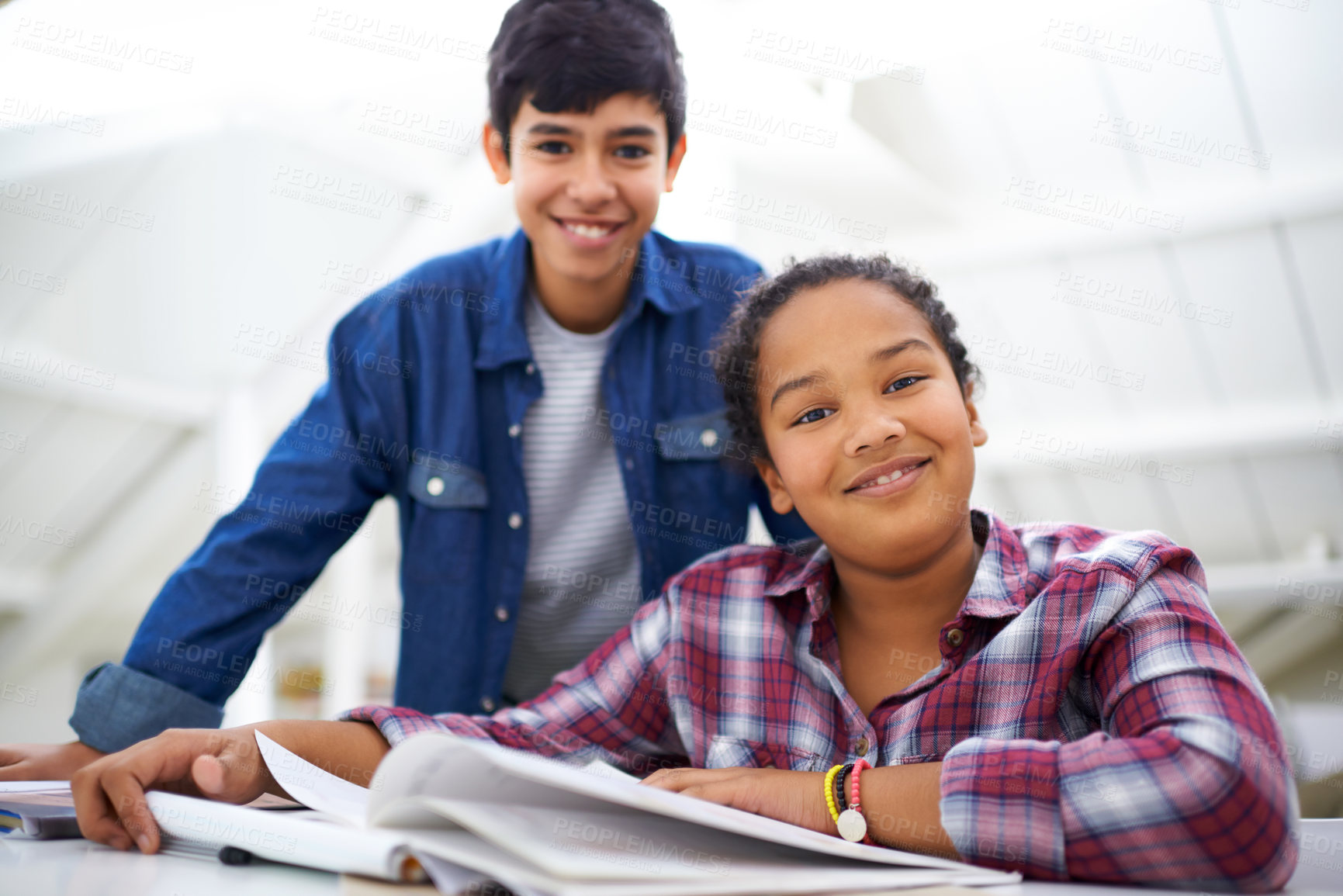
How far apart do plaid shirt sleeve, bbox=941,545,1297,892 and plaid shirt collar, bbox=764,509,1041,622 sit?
22cm

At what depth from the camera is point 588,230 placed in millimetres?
1617

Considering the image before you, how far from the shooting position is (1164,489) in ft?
16.2

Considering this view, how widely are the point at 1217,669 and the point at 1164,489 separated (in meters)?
4.57

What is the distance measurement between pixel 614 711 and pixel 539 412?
26.4 inches

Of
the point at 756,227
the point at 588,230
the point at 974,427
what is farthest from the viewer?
the point at 756,227

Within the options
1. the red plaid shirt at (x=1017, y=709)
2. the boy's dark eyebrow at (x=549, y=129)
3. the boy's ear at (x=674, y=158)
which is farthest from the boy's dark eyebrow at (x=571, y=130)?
the red plaid shirt at (x=1017, y=709)

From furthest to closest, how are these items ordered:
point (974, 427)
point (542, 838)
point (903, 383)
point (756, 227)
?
point (756, 227) < point (974, 427) < point (903, 383) < point (542, 838)

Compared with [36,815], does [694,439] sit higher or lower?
higher

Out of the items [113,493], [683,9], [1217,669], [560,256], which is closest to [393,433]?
[560,256]

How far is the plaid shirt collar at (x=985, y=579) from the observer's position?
1071 millimetres

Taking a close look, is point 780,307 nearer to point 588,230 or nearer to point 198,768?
point 588,230

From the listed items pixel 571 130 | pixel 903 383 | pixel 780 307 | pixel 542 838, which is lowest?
pixel 542 838

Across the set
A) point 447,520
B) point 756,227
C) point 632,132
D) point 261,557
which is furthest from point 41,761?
point 756,227

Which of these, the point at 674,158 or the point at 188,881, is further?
the point at 674,158
